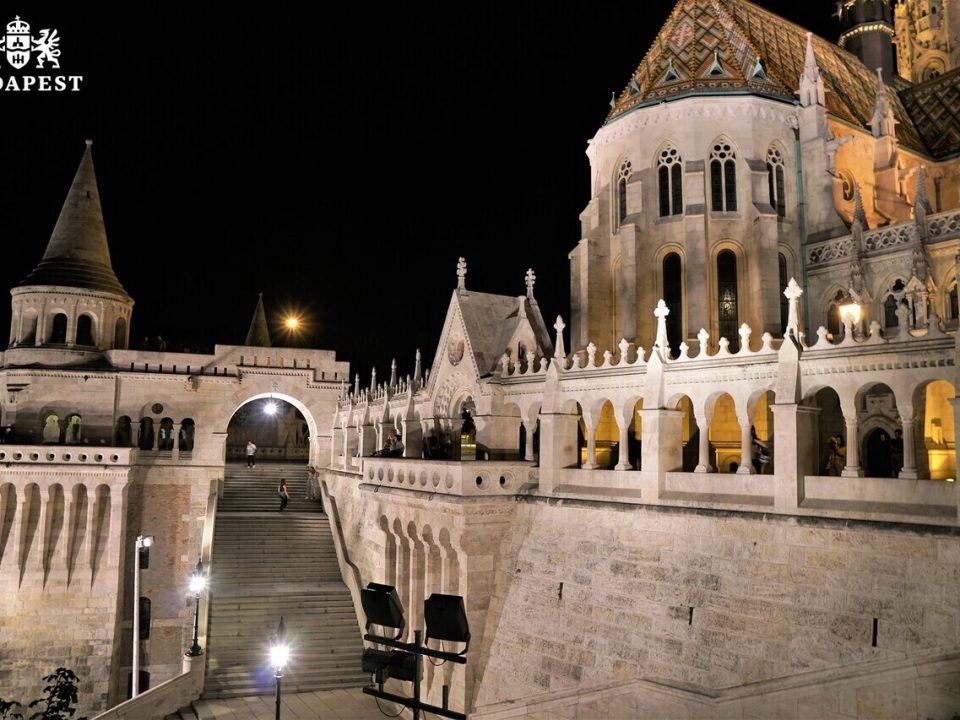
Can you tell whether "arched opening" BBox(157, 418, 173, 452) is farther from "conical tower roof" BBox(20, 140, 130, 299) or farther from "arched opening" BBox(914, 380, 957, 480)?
"arched opening" BBox(914, 380, 957, 480)

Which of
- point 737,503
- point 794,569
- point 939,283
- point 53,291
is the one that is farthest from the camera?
point 53,291

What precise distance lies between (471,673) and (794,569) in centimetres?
866

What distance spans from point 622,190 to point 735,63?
5708 millimetres

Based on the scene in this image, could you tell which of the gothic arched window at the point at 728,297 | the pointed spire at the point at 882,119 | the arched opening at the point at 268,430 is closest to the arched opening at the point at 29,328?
the arched opening at the point at 268,430

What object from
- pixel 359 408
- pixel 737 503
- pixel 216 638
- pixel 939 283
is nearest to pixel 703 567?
pixel 737 503

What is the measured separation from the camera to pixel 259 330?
5059cm

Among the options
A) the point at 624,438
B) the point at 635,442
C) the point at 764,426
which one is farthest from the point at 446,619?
the point at 764,426

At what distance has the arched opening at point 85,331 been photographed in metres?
39.0

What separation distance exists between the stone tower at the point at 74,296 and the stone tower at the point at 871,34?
38.0 m

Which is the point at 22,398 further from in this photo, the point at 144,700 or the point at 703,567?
the point at 703,567

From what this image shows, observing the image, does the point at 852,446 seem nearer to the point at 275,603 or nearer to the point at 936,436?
the point at 936,436

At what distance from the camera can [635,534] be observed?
56.1 ft

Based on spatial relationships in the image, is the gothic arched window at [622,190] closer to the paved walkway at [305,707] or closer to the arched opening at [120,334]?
the paved walkway at [305,707]

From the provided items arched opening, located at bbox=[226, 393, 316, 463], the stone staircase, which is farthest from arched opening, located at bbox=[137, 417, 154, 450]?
arched opening, located at bbox=[226, 393, 316, 463]
